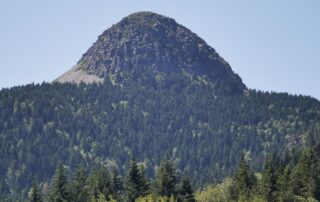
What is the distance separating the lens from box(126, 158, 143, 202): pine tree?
3501 inches

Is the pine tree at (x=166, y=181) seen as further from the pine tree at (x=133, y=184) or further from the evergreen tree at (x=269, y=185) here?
the evergreen tree at (x=269, y=185)

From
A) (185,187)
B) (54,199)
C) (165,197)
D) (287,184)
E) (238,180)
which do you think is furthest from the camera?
(238,180)

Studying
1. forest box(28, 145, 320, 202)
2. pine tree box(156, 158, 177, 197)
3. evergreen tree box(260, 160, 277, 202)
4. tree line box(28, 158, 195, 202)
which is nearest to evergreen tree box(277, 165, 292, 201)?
forest box(28, 145, 320, 202)

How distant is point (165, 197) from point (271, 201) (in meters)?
26.6

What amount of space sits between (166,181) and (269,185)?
2113 centimetres

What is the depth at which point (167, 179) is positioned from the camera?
3504 inches

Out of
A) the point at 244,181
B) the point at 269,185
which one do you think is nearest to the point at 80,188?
the point at 244,181

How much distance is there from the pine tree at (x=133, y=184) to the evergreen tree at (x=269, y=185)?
807 inches

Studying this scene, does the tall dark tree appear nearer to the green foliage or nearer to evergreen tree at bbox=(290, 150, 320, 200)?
the green foliage

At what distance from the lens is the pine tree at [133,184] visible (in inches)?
3501

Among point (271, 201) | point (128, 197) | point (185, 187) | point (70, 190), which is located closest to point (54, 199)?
point (70, 190)

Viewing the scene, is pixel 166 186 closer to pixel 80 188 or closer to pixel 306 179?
pixel 80 188

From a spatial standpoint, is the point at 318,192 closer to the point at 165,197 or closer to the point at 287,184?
the point at 287,184

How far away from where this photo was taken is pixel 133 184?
89.4 metres
